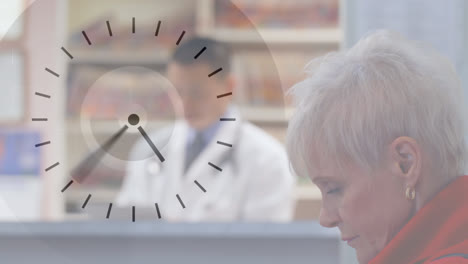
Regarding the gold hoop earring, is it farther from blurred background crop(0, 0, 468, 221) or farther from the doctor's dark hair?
the doctor's dark hair

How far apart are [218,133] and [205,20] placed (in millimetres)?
1061

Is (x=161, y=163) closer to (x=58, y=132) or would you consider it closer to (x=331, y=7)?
(x=58, y=132)

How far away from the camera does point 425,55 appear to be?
696mm

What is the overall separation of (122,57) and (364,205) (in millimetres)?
953

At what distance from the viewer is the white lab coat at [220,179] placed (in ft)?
4.30

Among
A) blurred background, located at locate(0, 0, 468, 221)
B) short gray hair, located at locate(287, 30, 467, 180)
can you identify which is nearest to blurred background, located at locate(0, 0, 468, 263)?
blurred background, located at locate(0, 0, 468, 221)

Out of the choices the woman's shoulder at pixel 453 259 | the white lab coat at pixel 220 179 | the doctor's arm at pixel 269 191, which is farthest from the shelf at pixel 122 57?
the woman's shoulder at pixel 453 259

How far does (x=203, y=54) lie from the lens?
1.21 metres

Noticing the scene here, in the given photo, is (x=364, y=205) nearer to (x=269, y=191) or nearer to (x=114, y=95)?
(x=114, y=95)

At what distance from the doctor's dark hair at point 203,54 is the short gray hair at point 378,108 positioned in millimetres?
446

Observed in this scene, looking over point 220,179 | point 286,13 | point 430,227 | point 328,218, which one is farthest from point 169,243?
point 286,13

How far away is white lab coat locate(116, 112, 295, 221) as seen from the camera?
51.5 inches

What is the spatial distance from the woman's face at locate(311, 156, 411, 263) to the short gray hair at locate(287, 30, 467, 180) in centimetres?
2

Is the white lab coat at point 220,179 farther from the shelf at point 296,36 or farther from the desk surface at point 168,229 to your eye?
the shelf at point 296,36
